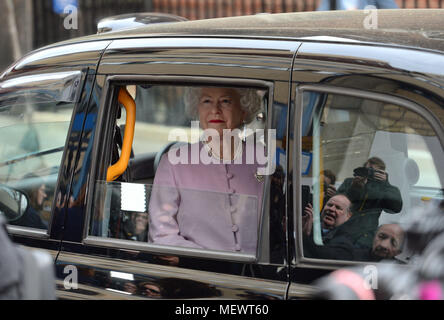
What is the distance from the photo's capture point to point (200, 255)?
7.94ft

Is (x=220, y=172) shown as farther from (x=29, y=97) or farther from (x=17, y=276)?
(x=17, y=276)

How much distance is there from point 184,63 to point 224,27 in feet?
0.98

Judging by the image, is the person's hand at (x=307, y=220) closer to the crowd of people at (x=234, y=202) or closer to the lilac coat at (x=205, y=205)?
the crowd of people at (x=234, y=202)

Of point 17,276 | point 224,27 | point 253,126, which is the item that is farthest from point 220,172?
point 17,276

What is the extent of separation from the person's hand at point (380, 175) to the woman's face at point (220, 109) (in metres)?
0.70

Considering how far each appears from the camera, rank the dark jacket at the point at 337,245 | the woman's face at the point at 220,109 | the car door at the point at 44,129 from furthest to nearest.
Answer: the woman's face at the point at 220,109 → the car door at the point at 44,129 → the dark jacket at the point at 337,245

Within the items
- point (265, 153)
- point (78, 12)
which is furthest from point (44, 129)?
point (78, 12)

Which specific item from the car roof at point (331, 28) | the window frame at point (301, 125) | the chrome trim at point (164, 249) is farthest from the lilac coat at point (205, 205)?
the car roof at point (331, 28)

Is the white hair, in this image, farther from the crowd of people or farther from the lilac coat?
the lilac coat

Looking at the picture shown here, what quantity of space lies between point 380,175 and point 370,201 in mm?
93

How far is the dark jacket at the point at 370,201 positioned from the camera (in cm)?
231

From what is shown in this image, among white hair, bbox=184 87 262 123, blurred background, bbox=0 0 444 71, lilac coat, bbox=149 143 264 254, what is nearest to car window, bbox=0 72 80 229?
lilac coat, bbox=149 143 264 254

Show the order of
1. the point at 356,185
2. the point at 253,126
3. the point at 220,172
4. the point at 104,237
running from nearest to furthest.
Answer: the point at 356,185 < the point at 104,237 < the point at 220,172 < the point at 253,126

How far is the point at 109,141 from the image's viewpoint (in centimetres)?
273
